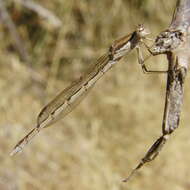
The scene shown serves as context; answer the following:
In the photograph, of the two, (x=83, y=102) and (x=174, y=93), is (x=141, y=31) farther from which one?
(x=83, y=102)

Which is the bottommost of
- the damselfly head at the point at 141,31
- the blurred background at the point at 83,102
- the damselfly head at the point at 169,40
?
the blurred background at the point at 83,102

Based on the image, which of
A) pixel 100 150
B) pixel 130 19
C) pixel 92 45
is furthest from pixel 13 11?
pixel 100 150

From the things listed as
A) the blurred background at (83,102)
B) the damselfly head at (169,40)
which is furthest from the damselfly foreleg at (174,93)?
the blurred background at (83,102)

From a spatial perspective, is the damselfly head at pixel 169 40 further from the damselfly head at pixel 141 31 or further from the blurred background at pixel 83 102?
the blurred background at pixel 83 102

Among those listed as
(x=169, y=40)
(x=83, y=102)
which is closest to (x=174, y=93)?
(x=169, y=40)

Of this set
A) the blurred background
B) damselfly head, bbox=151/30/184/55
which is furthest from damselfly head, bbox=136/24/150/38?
the blurred background

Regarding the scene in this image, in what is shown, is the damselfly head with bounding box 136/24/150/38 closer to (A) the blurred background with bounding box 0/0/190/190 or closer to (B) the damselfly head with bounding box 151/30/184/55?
(B) the damselfly head with bounding box 151/30/184/55
